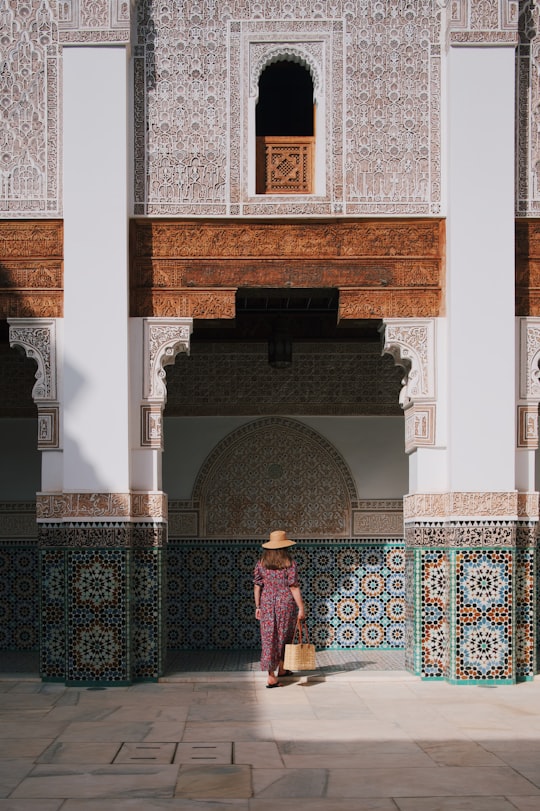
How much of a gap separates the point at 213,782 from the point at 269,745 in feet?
1.99

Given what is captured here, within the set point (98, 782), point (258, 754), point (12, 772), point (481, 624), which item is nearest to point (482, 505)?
point (481, 624)

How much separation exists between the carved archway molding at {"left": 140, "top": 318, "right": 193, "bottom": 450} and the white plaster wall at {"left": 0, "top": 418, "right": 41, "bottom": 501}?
6.30 ft

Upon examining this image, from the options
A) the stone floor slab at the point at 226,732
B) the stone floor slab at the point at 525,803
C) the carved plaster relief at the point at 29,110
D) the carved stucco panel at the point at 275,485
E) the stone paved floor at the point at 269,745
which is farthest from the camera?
the carved stucco panel at the point at 275,485

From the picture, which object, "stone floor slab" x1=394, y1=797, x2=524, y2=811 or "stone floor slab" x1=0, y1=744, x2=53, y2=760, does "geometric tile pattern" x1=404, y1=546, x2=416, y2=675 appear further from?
"stone floor slab" x1=394, y1=797, x2=524, y2=811

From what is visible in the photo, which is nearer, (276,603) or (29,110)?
(276,603)

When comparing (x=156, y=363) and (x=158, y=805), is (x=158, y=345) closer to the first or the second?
(x=156, y=363)

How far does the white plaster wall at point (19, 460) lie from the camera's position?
752 cm

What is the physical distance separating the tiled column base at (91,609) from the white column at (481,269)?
1792 millimetres

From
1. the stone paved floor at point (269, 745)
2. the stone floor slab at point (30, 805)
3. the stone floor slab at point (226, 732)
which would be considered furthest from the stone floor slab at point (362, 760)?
the stone floor slab at point (30, 805)

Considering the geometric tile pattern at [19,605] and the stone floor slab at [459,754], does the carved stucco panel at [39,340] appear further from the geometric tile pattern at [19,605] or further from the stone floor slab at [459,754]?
the stone floor slab at [459,754]

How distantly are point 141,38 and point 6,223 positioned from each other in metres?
1.25

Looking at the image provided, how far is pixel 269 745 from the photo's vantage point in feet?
13.5

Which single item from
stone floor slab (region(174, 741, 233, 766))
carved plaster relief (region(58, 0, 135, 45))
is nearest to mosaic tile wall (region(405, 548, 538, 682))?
stone floor slab (region(174, 741, 233, 766))

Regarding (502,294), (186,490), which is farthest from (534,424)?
(186,490)
